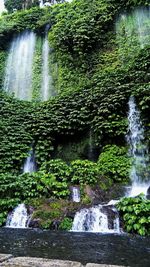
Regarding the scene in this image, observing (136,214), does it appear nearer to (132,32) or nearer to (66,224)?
(66,224)

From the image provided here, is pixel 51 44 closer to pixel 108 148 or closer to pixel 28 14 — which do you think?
pixel 28 14

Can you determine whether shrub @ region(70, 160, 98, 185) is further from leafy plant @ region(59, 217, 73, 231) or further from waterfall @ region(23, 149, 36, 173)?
waterfall @ region(23, 149, 36, 173)

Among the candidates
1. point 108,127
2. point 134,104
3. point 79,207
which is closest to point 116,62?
point 134,104

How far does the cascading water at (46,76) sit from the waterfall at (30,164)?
530 cm

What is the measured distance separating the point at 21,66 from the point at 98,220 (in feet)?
48.3

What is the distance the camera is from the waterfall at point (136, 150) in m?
11.0

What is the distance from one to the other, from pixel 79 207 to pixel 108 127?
5.11 m

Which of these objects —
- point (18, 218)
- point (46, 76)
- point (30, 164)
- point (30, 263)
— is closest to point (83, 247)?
point (30, 263)

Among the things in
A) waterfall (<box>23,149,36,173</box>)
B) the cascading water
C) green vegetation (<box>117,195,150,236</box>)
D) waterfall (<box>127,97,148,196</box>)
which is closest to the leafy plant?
green vegetation (<box>117,195,150,236</box>)

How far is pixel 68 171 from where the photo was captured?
35.2 feet

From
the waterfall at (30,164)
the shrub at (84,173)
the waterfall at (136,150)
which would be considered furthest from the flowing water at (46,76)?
the shrub at (84,173)

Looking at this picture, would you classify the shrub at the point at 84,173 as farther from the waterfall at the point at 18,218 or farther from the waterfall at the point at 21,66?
the waterfall at the point at 21,66

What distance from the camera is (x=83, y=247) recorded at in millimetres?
5172

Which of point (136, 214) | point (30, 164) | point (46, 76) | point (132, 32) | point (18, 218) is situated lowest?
point (18, 218)
